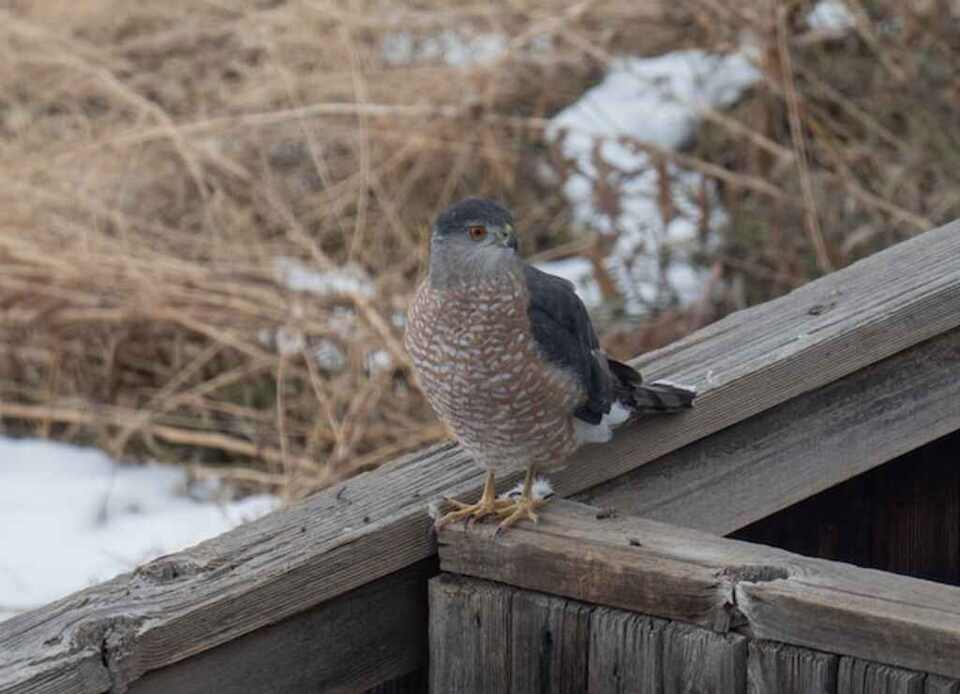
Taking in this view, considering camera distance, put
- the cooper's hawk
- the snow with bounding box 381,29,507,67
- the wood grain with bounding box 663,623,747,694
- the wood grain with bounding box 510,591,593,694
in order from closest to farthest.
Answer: the wood grain with bounding box 663,623,747,694 → the wood grain with bounding box 510,591,593,694 → the cooper's hawk → the snow with bounding box 381,29,507,67

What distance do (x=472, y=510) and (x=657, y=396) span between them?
0.94ft

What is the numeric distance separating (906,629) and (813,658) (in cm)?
10

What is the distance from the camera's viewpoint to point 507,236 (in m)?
2.14

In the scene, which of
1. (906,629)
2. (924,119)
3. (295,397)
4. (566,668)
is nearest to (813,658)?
(906,629)

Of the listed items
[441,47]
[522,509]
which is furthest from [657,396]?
[441,47]

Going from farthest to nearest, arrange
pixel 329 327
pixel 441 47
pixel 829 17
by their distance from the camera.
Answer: pixel 441 47
pixel 829 17
pixel 329 327

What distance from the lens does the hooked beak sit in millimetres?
2141

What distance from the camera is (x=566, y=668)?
1.62m

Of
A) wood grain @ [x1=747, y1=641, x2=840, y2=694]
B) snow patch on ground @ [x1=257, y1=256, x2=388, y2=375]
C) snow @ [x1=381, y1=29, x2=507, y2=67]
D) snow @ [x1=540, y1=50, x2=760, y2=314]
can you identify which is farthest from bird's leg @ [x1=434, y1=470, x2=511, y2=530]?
snow @ [x1=381, y1=29, x2=507, y2=67]

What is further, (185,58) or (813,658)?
(185,58)

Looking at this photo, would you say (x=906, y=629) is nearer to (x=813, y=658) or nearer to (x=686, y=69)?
Result: (x=813, y=658)

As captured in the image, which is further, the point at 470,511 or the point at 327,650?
the point at 470,511

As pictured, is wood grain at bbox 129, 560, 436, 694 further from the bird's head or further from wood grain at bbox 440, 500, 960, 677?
the bird's head

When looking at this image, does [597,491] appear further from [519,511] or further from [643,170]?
[643,170]
